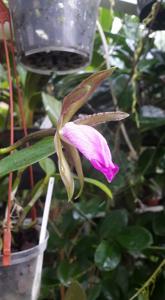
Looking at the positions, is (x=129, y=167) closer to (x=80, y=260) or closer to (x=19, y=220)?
(x=80, y=260)

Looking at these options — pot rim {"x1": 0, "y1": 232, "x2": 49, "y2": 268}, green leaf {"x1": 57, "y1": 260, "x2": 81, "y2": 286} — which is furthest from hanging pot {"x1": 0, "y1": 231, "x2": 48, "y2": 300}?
green leaf {"x1": 57, "y1": 260, "x2": 81, "y2": 286}

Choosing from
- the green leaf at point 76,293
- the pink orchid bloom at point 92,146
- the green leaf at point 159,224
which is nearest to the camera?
the pink orchid bloom at point 92,146

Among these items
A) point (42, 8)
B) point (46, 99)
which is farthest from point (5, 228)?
point (42, 8)

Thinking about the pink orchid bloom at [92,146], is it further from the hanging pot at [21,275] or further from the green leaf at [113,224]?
the green leaf at [113,224]

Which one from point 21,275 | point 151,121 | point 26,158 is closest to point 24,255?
point 21,275

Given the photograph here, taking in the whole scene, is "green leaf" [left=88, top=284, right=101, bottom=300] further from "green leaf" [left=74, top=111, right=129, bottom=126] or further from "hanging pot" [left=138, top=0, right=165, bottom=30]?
"hanging pot" [left=138, top=0, right=165, bottom=30]

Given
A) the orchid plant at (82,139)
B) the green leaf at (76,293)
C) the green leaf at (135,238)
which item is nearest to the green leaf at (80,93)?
the orchid plant at (82,139)

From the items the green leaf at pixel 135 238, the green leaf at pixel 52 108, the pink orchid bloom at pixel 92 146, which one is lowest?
the green leaf at pixel 135 238
